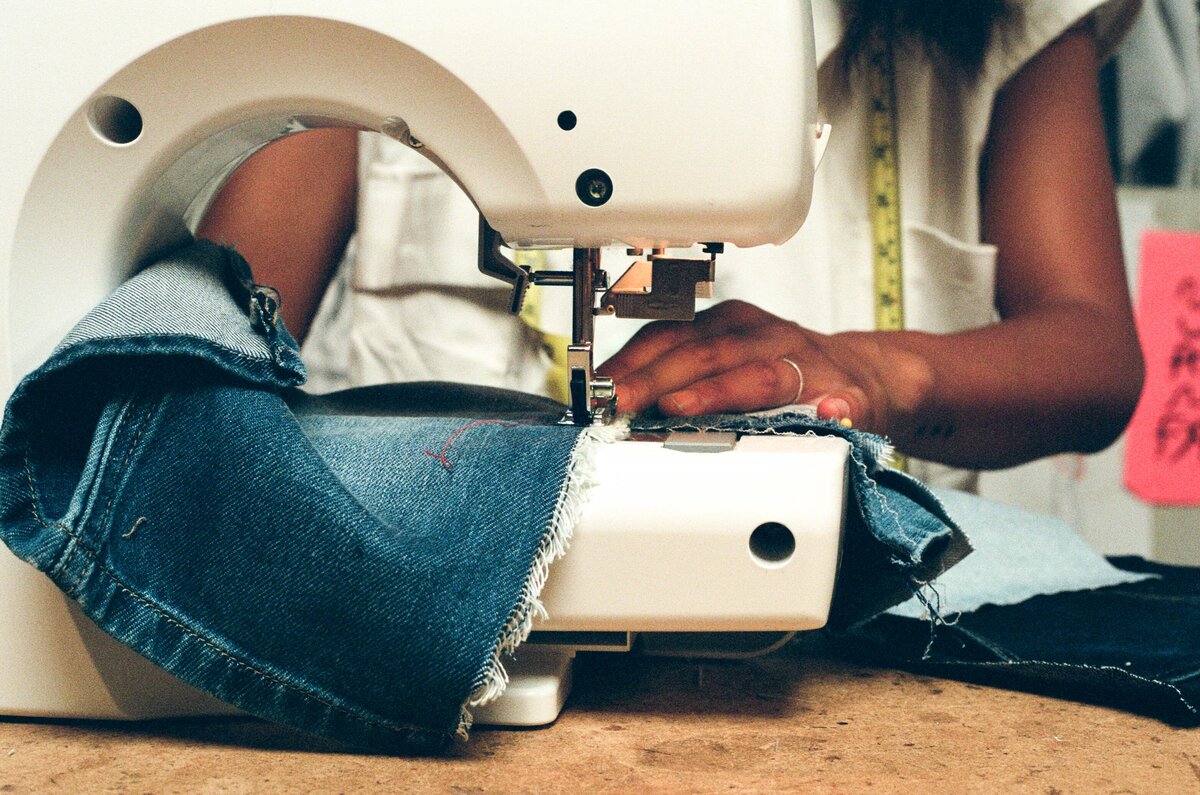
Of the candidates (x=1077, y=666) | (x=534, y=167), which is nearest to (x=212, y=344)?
(x=534, y=167)

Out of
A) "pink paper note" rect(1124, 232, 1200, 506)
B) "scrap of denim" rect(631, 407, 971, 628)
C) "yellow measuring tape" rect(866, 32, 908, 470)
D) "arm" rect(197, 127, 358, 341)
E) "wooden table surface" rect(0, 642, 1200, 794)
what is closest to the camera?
"wooden table surface" rect(0, 642, 1200, 794)

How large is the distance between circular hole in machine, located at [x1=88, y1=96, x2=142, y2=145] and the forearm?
664mm

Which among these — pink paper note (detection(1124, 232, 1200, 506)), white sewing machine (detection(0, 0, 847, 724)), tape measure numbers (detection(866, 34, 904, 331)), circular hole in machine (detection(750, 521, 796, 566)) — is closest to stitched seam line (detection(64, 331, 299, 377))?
→ white sewing machine (detection(0, 0, 847, 724))

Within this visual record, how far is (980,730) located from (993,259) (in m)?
0.87

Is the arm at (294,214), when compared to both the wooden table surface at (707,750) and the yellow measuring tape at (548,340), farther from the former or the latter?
the wooden table surface at (707,750)

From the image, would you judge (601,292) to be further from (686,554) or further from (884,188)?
(884,188)

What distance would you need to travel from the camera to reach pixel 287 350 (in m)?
0.75

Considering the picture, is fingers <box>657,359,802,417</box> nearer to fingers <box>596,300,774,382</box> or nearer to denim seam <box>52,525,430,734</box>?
fingers <box>596,300,774,382</box>

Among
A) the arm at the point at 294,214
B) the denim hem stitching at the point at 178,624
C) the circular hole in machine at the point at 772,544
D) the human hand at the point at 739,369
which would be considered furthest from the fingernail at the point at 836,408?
the arm at the point at 294,214

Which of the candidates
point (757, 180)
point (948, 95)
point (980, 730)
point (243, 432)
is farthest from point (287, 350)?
point (948, 95)

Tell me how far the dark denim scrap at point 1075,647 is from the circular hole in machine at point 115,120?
0.64 meters

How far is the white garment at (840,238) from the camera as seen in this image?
1325 millimetres

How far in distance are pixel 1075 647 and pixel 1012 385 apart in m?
0.46

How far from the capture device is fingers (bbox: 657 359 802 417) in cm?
85
